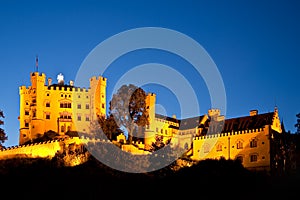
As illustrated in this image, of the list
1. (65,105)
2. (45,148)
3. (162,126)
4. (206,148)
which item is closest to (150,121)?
(162,126)

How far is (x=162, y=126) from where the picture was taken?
104750 mm

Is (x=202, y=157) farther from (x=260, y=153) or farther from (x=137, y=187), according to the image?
(x=137, y=187)

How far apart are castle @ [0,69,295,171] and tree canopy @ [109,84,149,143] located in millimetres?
2571

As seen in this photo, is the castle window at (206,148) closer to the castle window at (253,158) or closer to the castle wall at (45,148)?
the castle window at (253,158)

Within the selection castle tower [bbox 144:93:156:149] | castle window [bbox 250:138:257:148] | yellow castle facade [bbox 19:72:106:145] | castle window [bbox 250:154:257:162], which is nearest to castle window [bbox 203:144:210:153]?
castle window [bbox 250:138:257:148]

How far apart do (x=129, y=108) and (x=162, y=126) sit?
39.2 ft

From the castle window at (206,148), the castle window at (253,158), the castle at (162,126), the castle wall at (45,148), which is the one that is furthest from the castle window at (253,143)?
the castle wall at (45,148)

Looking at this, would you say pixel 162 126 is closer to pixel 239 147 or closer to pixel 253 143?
pixel 239 147

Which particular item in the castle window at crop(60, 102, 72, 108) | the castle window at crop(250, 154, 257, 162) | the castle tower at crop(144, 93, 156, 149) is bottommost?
the castle window at crop(250, 154, 257, 162)

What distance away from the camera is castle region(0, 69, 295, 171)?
87.3m

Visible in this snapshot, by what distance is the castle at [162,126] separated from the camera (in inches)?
3437

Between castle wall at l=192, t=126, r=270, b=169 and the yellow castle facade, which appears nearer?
castle wall at l=192, t=126, r=270, b=169

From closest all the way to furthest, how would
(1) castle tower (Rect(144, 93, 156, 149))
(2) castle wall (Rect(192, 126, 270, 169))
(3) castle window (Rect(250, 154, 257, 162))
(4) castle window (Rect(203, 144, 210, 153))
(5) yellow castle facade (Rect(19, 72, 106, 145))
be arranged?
(2) castle wall (Rect(192, 126, 270, 169)) < (3) castle window (Rect(250, 154, 257, 162)) < (4) castle window (Rect(203, 144, 210, 153)) < (1) castle tower (Rect(144, 93, 156, 149)) < (5) yellow castle facade (Rect(19, 72, 106, 145))

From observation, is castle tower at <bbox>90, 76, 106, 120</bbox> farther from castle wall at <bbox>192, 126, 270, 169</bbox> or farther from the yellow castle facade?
castle wall at <bbox>192, 126, 270, 169</bbox>
